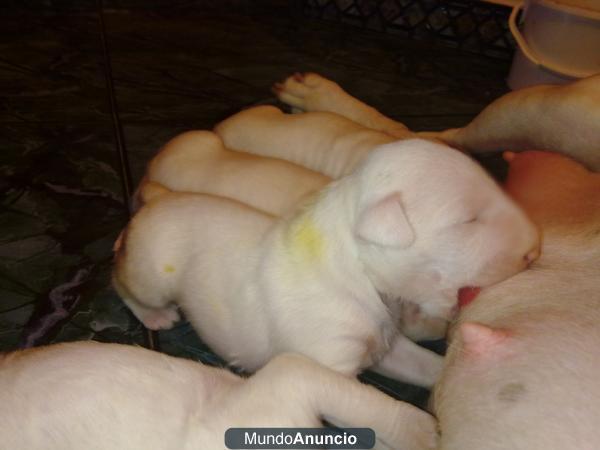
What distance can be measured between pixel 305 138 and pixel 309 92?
1.67 feet

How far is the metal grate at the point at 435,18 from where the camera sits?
3.97 meters

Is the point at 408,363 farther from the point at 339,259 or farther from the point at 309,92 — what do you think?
the point at 309,92

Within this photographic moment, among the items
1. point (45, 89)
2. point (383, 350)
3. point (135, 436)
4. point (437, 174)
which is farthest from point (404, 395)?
point (45, 89)

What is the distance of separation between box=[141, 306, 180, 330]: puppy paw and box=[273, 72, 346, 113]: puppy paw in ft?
3.72

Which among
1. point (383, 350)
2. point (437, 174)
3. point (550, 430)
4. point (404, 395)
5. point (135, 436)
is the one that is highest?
point (437, 174)

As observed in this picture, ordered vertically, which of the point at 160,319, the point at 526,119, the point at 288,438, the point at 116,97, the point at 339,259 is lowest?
the point at 160,319

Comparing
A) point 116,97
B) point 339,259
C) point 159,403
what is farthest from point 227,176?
point 116,97

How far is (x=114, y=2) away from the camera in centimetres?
459

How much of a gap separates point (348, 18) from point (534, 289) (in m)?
3.70

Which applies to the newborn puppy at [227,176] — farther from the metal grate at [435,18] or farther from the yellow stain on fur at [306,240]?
the metal grate at [435,18]

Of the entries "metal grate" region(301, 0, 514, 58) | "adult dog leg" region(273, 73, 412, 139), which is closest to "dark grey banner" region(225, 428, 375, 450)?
"adult dog leg" region(273, 73, 412, 139)

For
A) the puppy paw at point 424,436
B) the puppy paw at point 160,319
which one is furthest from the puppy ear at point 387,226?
the puppy paw at point 160,319

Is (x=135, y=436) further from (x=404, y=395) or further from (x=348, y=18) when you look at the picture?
(x=348, y=18)

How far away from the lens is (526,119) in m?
1.90
